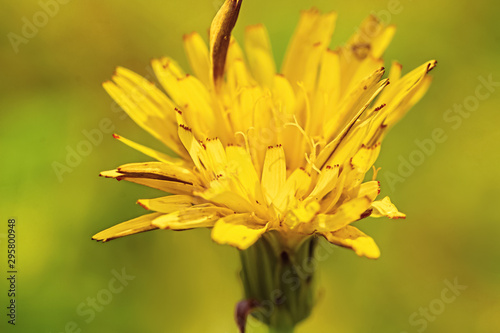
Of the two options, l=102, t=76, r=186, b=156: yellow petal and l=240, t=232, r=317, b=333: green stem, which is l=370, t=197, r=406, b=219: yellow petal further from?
l=102, t=76, r=186, b=156: yellow petal

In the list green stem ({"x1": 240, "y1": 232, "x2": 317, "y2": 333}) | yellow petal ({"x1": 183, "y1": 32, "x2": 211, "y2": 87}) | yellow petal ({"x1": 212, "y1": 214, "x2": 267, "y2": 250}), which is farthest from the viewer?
yellow petal ({"x1": 183, "y1": 32, "x2": 211, "y2": 87})

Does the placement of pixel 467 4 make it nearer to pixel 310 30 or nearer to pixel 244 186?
pixel 310 30

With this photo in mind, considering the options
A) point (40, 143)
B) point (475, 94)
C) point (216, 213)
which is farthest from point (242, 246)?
point (475, 94)

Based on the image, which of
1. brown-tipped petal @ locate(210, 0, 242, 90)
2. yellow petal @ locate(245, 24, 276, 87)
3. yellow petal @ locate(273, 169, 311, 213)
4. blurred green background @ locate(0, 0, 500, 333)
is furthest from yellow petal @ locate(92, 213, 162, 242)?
blurred green background @ locate(0, 0, 500, 333)

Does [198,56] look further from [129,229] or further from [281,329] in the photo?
[281,329]

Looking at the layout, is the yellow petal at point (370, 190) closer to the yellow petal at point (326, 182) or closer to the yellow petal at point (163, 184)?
the yellow petal at point (326, 182)

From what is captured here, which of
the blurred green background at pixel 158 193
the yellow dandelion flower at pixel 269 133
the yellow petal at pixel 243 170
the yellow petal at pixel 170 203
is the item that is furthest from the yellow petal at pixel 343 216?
the blurred green background at pixel 158 193
